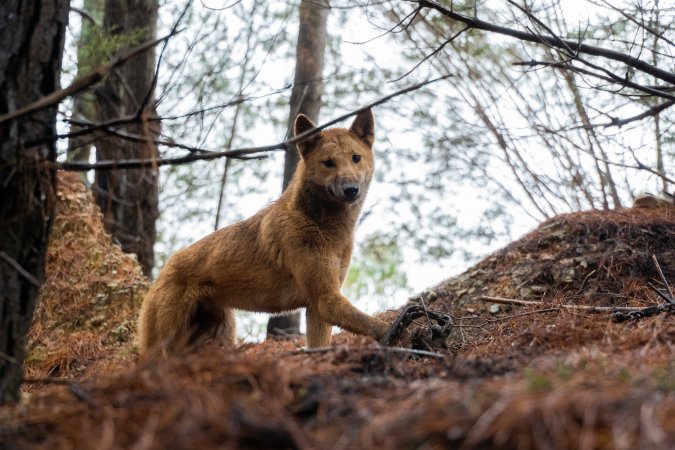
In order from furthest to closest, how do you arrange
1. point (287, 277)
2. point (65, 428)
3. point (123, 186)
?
1. point (123, 186)
2. point (287, 277)
3. point (65, 428)

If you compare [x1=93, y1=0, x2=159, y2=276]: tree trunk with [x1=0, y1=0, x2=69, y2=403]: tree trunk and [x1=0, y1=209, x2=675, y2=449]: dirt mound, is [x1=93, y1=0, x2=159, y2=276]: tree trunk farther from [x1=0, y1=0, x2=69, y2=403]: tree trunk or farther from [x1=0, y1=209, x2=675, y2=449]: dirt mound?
[x1=0, y1=0, x2=69, y2=403]: tree trunk

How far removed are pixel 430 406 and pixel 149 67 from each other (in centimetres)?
952

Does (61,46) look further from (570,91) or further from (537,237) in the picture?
(570,91)

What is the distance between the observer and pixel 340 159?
6.12m

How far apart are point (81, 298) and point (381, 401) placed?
590cm

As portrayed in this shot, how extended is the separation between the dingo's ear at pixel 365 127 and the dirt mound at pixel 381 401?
3.09 meters

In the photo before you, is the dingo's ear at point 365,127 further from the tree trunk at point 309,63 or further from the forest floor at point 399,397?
the forest floor at point 399,397

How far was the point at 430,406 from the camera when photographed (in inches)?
86.5

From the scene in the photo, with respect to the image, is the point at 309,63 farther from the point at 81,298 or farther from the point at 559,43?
Answer: the point at 559,43

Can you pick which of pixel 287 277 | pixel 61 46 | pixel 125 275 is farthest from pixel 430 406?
pixel 125 275

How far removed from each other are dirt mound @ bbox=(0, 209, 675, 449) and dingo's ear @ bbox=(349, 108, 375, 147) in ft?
10.1

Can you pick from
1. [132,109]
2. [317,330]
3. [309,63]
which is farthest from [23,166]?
[132,109]

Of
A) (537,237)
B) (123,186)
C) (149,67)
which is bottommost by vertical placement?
(537,237)

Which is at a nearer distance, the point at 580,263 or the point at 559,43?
the point at 559,43
